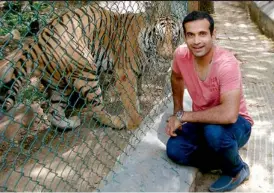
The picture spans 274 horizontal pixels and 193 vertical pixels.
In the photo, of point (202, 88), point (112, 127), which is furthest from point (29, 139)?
point (202, 88)

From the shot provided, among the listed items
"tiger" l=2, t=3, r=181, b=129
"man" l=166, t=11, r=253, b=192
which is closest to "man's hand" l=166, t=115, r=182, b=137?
"man" l=166, t=11, r=253, b=192

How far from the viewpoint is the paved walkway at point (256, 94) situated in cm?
273

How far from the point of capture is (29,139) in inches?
159

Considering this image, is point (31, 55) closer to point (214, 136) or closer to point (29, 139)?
point (29, 139)

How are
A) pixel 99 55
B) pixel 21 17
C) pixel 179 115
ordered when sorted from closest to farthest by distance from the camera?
1. pixel 21 17
2. pixel 179 115
3. pixel 99 55

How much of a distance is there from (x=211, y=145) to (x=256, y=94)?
194 cm

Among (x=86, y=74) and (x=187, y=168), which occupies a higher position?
(x=86, y=74)

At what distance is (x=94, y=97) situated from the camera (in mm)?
3951

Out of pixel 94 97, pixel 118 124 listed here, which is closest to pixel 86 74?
pixel 94 97

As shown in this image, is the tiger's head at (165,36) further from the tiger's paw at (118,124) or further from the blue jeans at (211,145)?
the blue jeans at (211,145)

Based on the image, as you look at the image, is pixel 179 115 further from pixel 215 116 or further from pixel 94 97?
pixel 94 97

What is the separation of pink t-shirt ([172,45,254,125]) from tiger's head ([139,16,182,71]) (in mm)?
1205

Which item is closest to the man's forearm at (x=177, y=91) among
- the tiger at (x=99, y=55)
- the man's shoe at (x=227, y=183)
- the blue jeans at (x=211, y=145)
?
the blue jeans at (x=211, y=145)

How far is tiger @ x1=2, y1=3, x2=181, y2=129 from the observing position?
3689 millimetres
